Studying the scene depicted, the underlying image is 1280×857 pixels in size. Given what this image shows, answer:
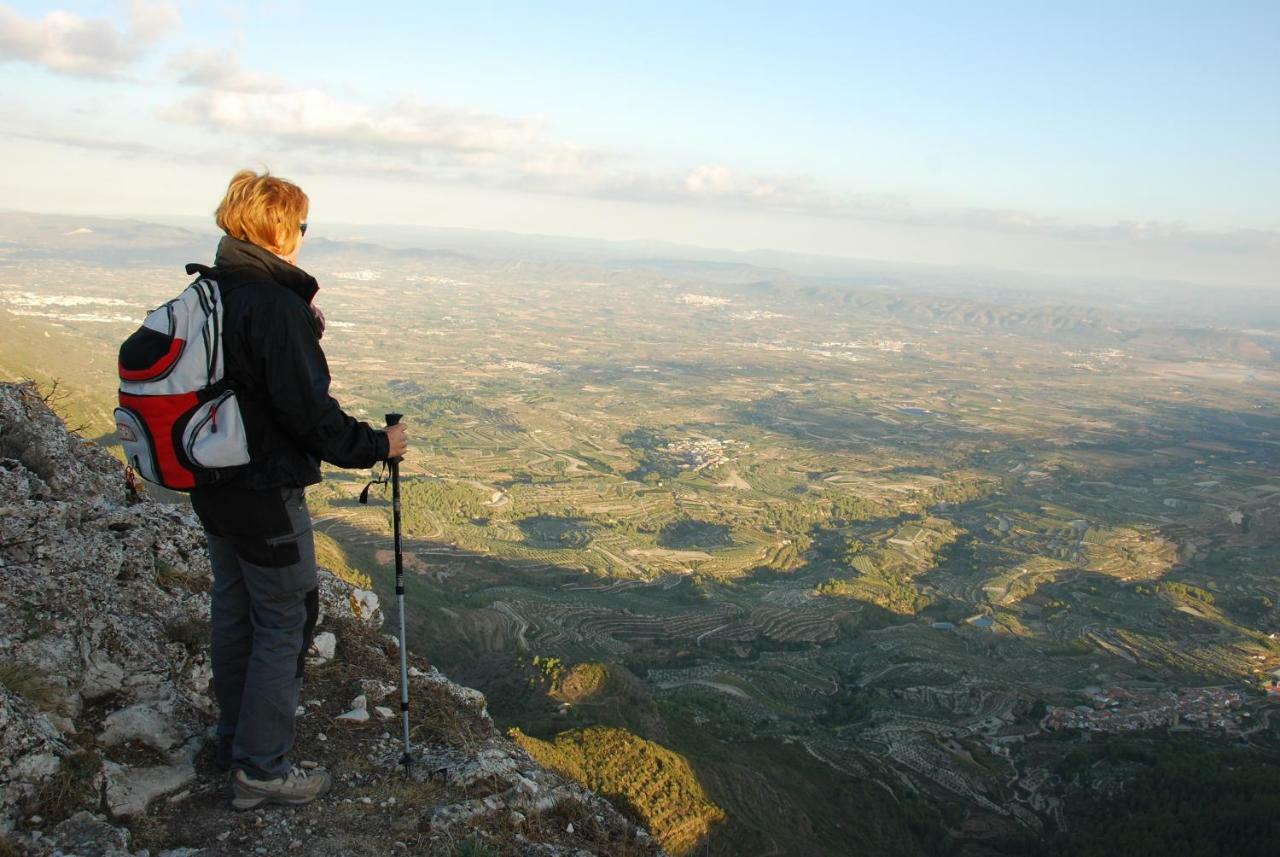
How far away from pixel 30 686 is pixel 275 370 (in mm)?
2886

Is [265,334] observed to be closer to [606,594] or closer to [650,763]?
[650,763]

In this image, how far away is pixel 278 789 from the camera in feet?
15.7

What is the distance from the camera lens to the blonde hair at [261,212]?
14.2 feet

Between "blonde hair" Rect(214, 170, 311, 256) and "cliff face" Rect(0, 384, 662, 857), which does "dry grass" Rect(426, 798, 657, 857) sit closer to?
"cliff face" Rect(0, 384, 662, 857)

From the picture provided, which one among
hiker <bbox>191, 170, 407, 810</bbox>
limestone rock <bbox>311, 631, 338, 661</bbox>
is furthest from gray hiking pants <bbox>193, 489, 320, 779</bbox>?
limestone rock <bbox>311, 631, 338, 661</bbox>

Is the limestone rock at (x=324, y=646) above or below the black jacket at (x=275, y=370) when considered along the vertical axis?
below

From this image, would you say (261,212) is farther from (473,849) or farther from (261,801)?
(473,849)

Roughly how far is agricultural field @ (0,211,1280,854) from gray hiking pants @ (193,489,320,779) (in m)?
12.8

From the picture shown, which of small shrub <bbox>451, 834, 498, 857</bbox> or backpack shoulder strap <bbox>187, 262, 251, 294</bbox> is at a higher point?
backpack shoulder strap <bbox>187, 262, 251, 294</bbox>

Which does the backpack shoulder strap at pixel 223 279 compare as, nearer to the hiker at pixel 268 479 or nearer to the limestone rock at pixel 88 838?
the hiker at pixel 268 479

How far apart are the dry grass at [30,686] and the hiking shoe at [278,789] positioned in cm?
140

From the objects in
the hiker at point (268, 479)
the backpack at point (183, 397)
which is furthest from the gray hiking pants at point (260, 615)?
the backpack at point (183, 397)

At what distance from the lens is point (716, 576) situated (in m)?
56.0

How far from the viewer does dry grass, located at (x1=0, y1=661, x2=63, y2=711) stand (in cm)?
496
